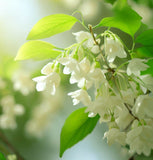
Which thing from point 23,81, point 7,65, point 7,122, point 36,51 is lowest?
point 7,122

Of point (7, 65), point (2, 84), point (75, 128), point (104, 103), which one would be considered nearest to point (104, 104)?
point (104, 103)

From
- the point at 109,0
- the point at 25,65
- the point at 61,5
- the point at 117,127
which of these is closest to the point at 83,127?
the point at 117,127

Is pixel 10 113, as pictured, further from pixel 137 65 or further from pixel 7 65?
pixel 137 65

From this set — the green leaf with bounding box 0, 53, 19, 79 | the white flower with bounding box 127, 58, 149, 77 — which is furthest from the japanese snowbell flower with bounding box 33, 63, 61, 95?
the green leaf with bounding box 0, 53, 19, 79

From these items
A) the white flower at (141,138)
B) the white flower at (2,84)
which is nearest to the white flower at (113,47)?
the white flower at (141,138)

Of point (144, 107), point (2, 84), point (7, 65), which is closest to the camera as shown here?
point (144, 107)

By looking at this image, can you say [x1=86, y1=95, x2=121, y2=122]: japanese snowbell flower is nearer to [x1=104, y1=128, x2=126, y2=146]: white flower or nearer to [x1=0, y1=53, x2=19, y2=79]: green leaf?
[x1=104, y1=128, x2=126, y2=146]: white flower
